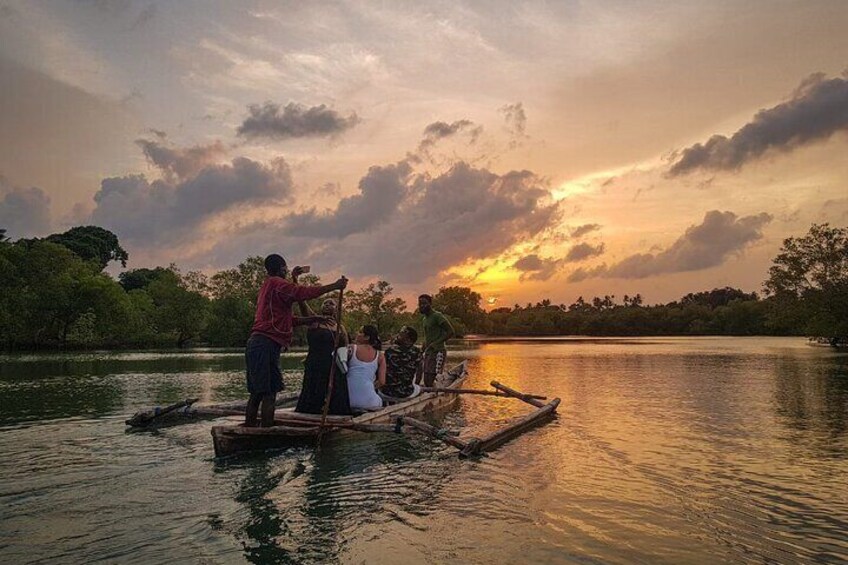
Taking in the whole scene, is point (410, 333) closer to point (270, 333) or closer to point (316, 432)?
point (316, 432)

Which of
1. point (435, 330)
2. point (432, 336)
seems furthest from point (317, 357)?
point (432, 336)

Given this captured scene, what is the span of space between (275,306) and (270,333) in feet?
1.43

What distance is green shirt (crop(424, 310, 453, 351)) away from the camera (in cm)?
1725

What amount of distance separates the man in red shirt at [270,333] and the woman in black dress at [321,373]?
0.93 m

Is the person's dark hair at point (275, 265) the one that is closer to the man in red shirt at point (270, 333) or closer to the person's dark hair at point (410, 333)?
the man in red shirt at point (270, 333)

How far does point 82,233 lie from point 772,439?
109 meters

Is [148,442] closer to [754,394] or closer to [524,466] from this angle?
[524,466]

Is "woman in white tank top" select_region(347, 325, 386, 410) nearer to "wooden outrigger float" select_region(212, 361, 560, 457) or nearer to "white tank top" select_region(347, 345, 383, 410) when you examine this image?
"white tank top" select_region(347, 345, 383, 410)

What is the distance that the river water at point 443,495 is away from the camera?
5.81 m

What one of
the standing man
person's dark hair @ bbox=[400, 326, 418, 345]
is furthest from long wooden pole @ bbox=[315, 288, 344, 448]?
the standing man

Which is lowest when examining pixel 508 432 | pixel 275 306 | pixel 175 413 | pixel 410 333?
pixel 508 432

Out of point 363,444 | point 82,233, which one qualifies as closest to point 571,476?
point 363,444

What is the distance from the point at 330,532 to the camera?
247 inches

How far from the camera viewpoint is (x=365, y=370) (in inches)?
458
